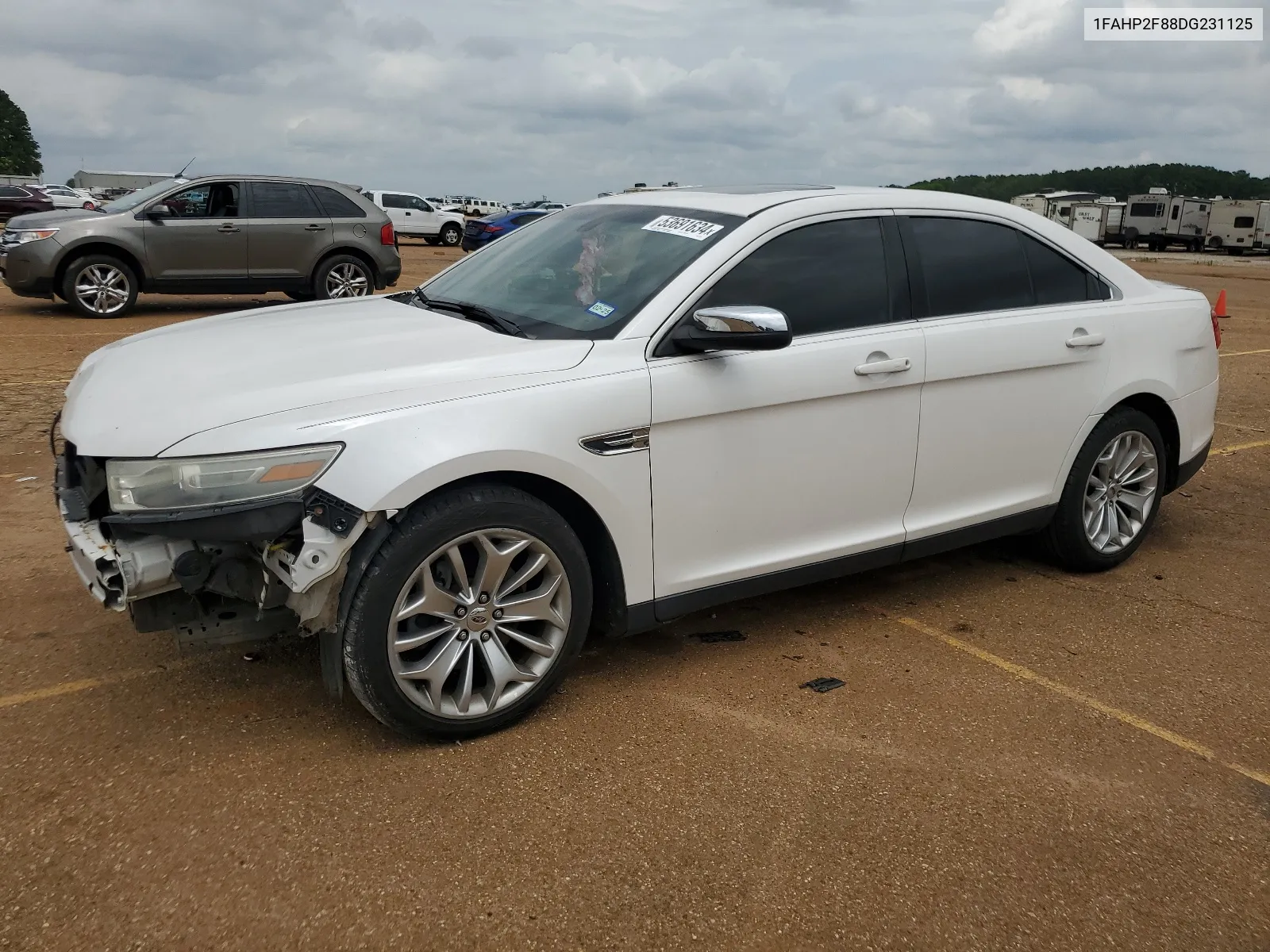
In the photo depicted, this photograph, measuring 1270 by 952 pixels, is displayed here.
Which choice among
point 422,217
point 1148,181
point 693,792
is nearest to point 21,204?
point 422,217

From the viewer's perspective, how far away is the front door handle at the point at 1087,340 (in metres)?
4.57

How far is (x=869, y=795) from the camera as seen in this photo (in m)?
3.13

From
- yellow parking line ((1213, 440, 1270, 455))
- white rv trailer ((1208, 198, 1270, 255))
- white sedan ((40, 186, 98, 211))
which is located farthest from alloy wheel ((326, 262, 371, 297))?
white rv trailer ((1208, 198, 1270, 255))

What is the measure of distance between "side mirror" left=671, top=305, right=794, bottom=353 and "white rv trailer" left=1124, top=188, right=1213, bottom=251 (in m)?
54.4

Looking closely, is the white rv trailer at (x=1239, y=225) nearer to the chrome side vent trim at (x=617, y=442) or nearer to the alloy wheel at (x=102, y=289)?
the alloy wheel at (x=102, y=289)

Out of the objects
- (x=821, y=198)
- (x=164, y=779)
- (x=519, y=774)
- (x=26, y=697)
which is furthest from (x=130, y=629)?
(x=821, y=198)

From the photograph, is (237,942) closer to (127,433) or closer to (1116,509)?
(127,433)

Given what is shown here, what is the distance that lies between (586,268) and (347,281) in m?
10.8

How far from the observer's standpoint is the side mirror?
133 inches

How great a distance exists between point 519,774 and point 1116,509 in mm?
3278

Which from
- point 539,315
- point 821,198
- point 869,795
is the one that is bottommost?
point 869,795

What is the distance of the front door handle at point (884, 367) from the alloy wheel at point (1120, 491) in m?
1.35

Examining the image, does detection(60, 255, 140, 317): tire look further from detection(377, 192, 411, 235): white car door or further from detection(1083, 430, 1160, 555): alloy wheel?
detection(377, 192, 411, 235): white car door

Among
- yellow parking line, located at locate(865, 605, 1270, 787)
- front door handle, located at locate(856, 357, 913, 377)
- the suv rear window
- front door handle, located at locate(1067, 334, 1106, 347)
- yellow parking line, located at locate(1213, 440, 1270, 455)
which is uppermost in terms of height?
the suv rear window
